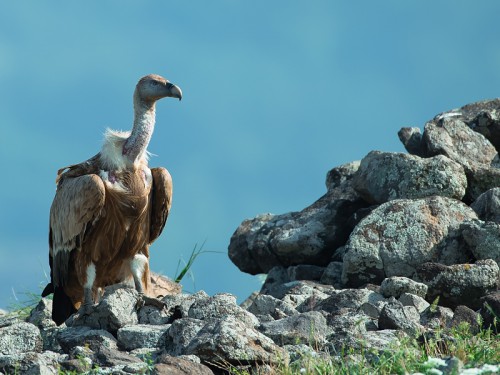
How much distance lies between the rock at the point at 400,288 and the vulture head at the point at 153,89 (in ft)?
10.1

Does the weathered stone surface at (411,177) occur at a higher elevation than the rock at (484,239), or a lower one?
higher

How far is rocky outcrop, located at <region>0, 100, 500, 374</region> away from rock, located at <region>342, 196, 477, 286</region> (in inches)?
0.5

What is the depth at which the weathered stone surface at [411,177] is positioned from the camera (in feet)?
44.3

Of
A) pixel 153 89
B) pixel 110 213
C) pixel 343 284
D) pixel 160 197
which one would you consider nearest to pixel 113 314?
pixel 110 213

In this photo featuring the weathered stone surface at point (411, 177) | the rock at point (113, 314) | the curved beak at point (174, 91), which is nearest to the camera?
the rock at point (113, 314)

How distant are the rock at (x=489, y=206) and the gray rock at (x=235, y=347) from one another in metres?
6.50

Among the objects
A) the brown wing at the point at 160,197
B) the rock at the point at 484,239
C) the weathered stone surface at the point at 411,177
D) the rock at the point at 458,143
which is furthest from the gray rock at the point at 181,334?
the rock at the point at 458,143

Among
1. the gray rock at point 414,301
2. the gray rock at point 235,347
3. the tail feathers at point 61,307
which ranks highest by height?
the tail feathers at point 61,307

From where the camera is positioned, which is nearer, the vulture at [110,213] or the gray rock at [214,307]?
the gray rock at [214,307]

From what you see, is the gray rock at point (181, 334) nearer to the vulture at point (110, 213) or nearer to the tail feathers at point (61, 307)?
the vulture at point (110, 213)

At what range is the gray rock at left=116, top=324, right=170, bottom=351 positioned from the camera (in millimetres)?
8547

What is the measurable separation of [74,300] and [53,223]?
2.90 feet

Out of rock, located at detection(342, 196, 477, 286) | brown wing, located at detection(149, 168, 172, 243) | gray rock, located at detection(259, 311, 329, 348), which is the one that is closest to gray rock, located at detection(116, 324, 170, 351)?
gray rock, located at detection(259, 311, 329, 348)

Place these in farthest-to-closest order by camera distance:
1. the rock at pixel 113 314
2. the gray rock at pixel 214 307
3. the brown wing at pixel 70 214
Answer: the brown wing at pixel 70 214 < the rock at pixel 113 314 < the gray rock at pixel 214 307
